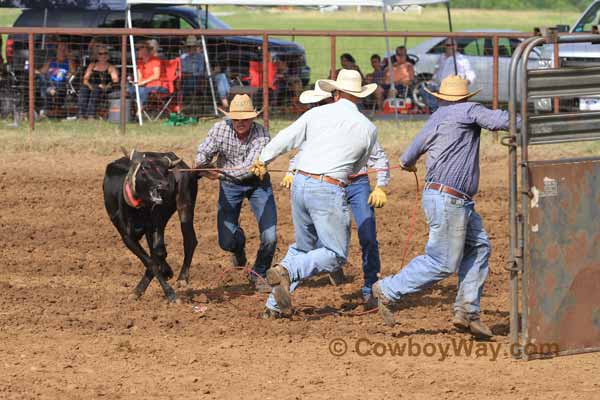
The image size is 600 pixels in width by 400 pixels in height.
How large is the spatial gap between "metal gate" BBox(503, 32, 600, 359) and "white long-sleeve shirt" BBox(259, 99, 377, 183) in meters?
1.58

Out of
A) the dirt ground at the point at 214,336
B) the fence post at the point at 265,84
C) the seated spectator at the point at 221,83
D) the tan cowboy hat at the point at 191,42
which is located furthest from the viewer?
the seated spectator at the point at 221,83

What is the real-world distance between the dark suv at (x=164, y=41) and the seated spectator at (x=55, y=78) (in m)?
0.20

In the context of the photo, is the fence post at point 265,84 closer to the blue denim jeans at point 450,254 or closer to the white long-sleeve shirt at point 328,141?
the white long-sleeve shirt at point 328,141

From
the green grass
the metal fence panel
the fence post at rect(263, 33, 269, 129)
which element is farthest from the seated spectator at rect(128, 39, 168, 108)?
the green grass

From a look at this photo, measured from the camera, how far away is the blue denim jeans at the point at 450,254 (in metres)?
7.66

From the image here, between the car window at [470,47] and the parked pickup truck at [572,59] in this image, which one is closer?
the parked pickup truck at [572,59]

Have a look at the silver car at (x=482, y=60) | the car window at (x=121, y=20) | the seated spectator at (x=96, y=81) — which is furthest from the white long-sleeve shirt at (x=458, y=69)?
the seated spectator at (x=96, y=81)

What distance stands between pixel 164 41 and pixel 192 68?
816mm

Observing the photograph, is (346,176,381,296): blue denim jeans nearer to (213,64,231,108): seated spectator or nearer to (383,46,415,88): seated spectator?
(213,64,231,108): seated spectator

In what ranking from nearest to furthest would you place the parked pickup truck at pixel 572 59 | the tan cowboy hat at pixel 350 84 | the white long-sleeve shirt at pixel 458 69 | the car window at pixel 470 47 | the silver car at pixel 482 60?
1. the tan cowboy hat at pixel 350 84
2. the parked pickup truck at pixel 572 59
3. the white long-sleeve shirt at pixel 458 69
4. the silver car at pixel 482 60
5. the car window at pixel 470 47

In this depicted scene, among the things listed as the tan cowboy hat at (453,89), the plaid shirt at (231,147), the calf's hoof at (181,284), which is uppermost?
the tan cowboy hat at (453,89)

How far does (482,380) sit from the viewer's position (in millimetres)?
6895

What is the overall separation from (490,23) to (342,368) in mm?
43395

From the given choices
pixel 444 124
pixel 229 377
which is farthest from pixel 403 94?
pixel 229 377
